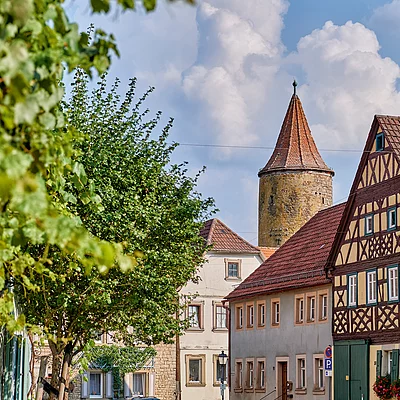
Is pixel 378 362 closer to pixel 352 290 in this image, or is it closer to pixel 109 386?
pixel 352 290

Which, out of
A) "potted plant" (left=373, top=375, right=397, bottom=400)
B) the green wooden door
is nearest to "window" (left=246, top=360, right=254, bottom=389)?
the green wooden door

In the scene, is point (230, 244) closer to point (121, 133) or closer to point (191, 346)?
point (191, 346)

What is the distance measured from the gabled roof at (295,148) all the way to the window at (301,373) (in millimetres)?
51196

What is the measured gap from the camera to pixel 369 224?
35062 mm

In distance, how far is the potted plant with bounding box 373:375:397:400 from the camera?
31.9 m

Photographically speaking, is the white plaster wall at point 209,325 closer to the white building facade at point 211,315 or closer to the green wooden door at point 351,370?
the white building facade at point 211,315

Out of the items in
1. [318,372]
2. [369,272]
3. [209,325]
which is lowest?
[318,372]

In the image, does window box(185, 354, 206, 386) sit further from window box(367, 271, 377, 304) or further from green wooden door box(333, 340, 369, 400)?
window box(367, 271, 377, 304)

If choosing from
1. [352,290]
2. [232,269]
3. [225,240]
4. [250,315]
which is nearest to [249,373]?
[250,315]

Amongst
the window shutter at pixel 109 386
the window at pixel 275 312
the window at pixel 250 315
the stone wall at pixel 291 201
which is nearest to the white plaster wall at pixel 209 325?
the window shutter at pixel 109 386

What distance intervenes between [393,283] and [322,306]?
5.74m

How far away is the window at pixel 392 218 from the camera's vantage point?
33094 millimetres

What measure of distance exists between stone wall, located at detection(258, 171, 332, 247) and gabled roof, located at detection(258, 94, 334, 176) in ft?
2.33

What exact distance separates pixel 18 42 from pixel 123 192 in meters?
20.2
